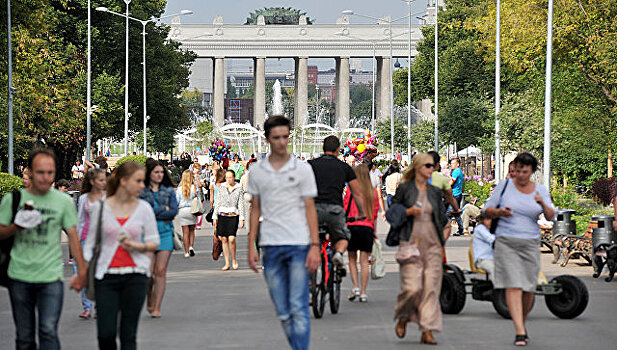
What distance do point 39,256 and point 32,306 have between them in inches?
13.4

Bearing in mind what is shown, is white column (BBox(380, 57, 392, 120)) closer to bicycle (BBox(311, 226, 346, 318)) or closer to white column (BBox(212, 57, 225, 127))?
white column (BBox(212, 57, 225, 127))

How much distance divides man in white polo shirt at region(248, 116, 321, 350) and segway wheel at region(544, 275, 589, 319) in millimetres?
4640

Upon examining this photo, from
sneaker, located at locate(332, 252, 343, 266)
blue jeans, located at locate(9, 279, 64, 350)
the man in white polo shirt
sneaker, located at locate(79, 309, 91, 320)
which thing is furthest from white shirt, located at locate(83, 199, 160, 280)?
sneaker, located at locate(79, 309, 91, 320)

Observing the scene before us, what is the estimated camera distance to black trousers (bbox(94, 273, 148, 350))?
814 centimetres

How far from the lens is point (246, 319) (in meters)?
12.8

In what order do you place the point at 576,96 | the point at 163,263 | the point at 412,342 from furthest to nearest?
the point at 576,96
the point at 163,263
the point at 412,342

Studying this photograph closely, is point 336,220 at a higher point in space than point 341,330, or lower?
higher

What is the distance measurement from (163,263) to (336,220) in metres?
1.82

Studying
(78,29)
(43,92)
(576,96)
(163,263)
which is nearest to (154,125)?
(78,29)

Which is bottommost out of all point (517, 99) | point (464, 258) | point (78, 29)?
point (464, 258)

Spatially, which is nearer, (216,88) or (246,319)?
(246,319)

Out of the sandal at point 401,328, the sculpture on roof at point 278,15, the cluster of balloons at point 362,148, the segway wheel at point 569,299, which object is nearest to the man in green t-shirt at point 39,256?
the sandal at point 401,328

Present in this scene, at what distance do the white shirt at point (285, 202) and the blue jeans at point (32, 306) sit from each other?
145 cm

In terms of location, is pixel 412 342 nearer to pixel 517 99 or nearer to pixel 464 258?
pixel 464 258
